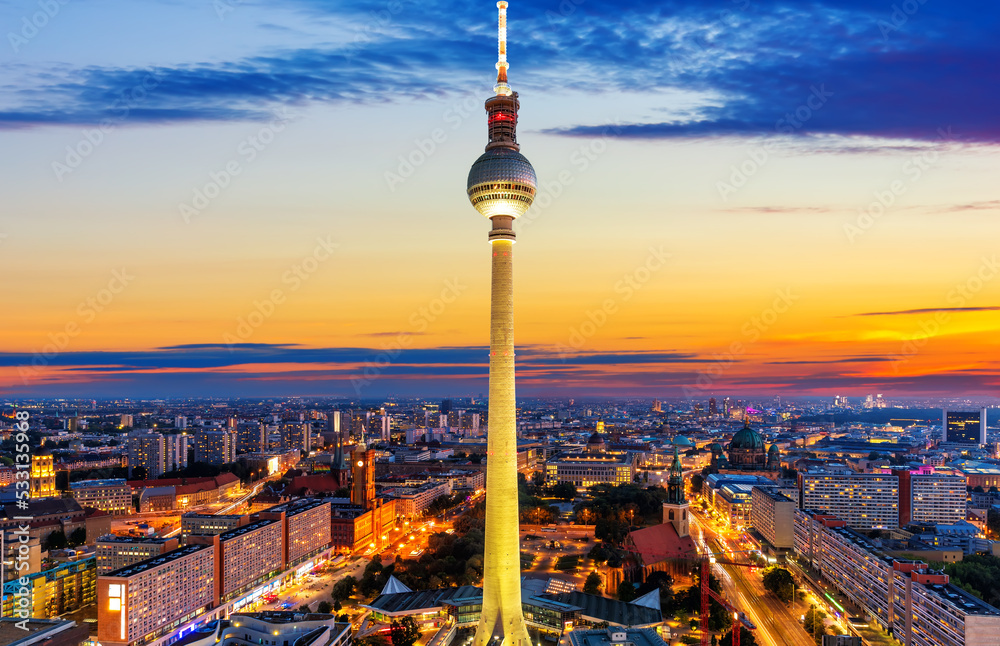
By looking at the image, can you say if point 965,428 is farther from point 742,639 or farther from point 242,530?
point 242,530

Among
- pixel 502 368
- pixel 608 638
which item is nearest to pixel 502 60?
pixel 502 368

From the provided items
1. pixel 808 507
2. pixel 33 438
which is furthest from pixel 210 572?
pixel 33 438

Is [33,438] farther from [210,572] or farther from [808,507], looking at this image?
[808,507]

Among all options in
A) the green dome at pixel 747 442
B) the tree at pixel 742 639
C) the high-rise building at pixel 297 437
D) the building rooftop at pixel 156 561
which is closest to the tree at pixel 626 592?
the tree at pixel 742 639

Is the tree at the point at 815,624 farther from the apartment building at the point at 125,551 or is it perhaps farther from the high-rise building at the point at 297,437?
the high-rise building at the point at 297,437

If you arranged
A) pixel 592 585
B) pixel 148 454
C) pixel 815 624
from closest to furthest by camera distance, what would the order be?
pixel 815 624 → pixel 592 585 → pixel 148 454

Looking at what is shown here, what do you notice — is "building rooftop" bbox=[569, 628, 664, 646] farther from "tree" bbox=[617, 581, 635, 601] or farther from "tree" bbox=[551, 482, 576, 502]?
"tree" bbox=[551, 482, 576, 502]

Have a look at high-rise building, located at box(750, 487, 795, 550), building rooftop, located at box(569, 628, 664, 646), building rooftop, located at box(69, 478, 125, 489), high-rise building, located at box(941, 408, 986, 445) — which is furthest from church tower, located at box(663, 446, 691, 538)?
high-rise building, located at box(941, 408, 986, 445)
